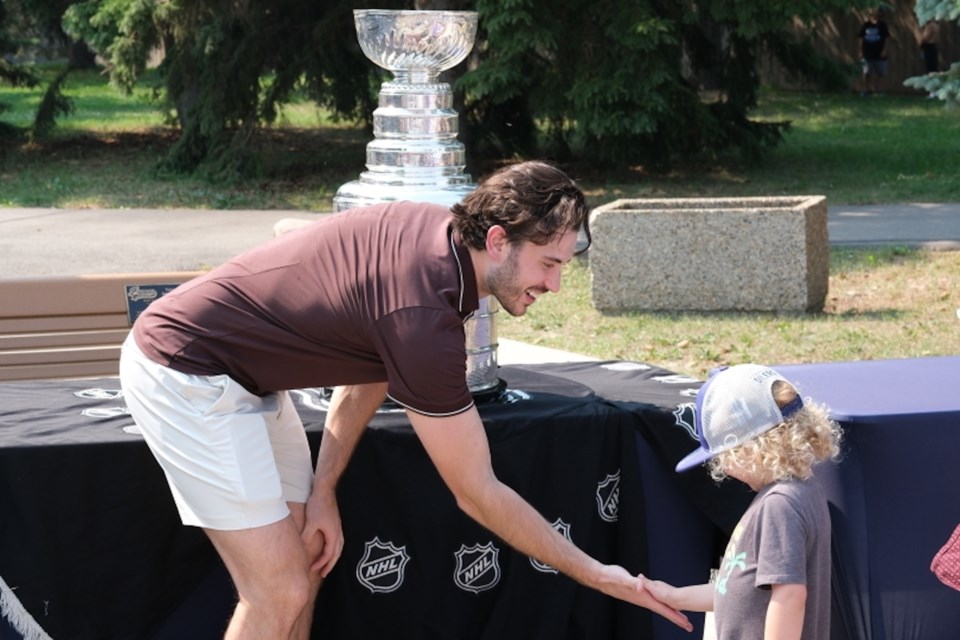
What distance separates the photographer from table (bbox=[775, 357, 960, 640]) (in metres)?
3.12

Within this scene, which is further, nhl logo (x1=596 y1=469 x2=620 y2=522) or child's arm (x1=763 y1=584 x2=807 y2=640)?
nhl logo (x1=596 y1=469 x2=620 y2=522)

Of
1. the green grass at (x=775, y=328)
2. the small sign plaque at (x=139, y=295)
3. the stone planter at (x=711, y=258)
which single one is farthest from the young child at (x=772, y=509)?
the stone planter at (x=711, y=258)

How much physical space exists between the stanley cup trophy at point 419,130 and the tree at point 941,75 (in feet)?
19.9

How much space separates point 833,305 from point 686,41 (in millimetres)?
8011

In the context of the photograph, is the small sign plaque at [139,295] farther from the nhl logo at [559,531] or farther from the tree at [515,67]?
the tree at [515,67]

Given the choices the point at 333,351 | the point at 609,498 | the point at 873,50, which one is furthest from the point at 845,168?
the point at 333,351

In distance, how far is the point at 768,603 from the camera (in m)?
2.76

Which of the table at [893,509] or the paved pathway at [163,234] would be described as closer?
the table at [893,509]

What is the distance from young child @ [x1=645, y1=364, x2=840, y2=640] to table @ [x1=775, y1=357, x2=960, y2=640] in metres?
0.30

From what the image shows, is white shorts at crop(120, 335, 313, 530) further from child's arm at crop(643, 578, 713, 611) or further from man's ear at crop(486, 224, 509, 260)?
child's arm at crop(643, 578, 713, 611)

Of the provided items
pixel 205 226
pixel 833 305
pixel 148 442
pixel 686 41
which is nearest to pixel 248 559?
pixel 148 442

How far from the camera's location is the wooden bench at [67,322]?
4.51m

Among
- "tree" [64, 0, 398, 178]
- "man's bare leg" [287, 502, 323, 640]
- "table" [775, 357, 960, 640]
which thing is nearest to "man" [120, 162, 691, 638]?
"man's bare leg" [287, 502, 323, 640]

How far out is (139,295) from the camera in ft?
15.3
